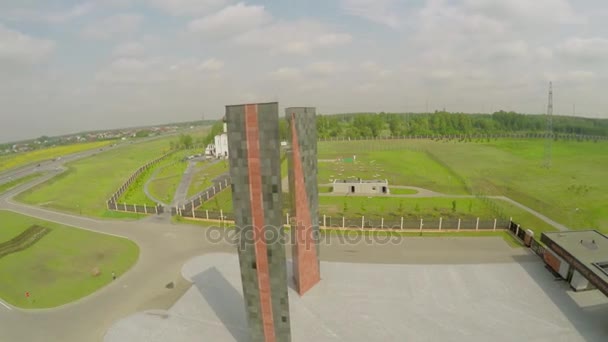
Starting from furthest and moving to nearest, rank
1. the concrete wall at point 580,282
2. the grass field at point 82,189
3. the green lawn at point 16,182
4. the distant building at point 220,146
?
the distant building at point 220,146
the green lawn at point 16,182
the grass field at point 82,189
the concrete wall at point 580,282

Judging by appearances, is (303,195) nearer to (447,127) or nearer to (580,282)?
(580,282)

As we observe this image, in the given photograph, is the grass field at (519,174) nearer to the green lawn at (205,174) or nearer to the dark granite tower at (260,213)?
the green lawn at (205,174)

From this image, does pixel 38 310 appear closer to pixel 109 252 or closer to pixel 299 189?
pixel 109 252

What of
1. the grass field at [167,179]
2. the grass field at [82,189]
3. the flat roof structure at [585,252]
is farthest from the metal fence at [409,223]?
the grass field at [82,189]

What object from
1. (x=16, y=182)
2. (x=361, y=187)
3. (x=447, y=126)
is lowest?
(x=16, y=182)

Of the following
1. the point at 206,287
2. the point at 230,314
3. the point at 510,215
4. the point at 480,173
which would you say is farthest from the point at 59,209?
the point at 480,173

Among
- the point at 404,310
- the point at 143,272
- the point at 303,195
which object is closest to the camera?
the point at 404,310

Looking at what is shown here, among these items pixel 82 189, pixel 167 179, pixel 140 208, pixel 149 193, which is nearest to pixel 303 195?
pixel 140 208
